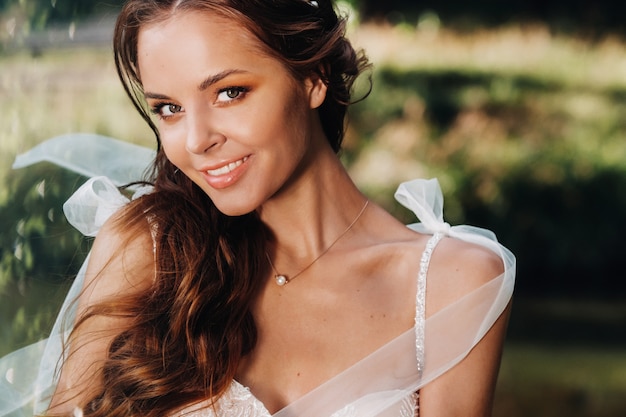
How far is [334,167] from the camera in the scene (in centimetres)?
203

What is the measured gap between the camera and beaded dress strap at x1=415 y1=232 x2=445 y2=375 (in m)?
1.94

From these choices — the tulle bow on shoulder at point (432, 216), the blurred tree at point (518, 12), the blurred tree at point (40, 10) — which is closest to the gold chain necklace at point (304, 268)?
the tulle bow on shoulder at point (432, 216)

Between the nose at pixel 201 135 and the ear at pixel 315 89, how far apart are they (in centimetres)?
24

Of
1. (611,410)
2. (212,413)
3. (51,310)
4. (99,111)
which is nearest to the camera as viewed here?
(212,413)

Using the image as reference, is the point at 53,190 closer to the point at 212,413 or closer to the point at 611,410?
the point at 212,413

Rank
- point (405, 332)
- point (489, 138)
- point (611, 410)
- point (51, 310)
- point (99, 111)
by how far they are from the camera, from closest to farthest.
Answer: point (405, 332), point (51, 310), point (99, 111), point (611, 410), point (489, 138)

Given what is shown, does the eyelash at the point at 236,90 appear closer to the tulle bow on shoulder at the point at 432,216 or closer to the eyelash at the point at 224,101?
the eyelash at the point at 224,101

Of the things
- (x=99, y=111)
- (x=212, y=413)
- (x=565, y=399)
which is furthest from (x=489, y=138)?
(x=212, y=413)

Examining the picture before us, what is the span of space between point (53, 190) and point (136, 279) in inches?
17.9

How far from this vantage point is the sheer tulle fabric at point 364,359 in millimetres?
1814

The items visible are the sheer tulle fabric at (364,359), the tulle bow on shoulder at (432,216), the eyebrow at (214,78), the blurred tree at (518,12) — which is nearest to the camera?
the eyebrow at (214,78)

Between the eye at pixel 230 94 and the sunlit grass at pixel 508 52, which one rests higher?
the eye at pixel 230 94

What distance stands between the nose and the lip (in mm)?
41

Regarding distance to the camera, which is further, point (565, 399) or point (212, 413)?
point (565, 399)
